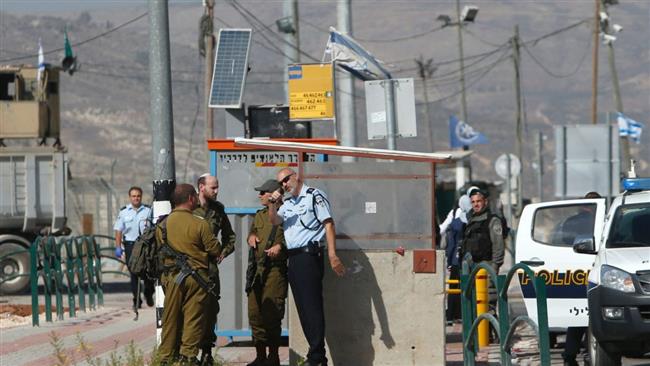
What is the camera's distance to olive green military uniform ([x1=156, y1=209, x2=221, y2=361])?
463 inches

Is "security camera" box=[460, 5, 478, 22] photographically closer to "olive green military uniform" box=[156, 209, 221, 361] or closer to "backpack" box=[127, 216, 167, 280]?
"backpack" box=[127, 216, 167, 280]

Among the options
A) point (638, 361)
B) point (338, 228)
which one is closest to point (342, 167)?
point (338, 228)

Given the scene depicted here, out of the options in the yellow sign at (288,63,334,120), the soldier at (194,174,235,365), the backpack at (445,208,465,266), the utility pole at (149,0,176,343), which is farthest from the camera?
the backpack at (445,208,465,266)

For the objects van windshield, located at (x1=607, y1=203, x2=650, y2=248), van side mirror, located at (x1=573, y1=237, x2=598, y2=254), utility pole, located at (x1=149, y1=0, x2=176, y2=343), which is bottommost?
van side mirror, located at (x1=573, y1=237, x2=598, y2=254)

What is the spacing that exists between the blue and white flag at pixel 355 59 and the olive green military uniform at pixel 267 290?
13.6 feet

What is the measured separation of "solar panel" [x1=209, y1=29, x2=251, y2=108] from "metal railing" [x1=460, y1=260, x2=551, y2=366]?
4.57 meters

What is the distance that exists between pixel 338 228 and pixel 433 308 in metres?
1.06

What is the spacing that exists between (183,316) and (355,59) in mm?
5610

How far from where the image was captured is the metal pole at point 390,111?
1552 centimetres

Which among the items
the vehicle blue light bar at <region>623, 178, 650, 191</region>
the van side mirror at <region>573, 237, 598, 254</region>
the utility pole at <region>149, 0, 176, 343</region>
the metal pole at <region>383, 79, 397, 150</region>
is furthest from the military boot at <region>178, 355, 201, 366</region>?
the metal pole at <region>383, 79, 397, 150</region>

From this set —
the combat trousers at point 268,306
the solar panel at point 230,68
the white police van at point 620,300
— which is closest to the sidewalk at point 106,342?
the combat trousers at point 268,306

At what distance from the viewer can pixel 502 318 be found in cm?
1050

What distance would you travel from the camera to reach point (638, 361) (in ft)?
46.8

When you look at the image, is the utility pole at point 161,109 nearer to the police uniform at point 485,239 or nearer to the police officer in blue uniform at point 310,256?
the police officer in blue uniform at point 310,256
